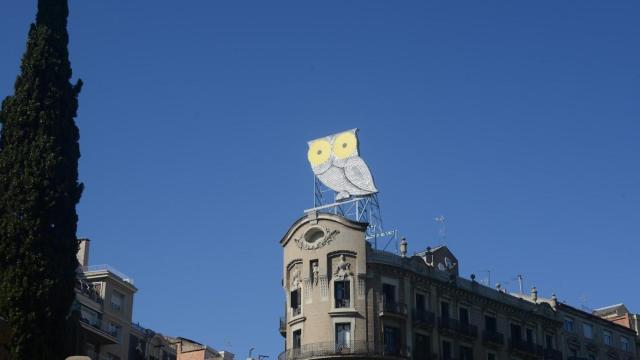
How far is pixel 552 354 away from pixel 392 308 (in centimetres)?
1954

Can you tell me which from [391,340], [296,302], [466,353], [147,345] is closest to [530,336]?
[466,353]

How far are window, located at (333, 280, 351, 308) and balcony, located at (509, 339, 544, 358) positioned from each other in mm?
16858

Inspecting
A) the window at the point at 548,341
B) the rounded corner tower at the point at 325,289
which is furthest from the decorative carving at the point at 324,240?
the window at the point at 548,341

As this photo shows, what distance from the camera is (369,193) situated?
3425 inches

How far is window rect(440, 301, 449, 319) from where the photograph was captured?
288 feet

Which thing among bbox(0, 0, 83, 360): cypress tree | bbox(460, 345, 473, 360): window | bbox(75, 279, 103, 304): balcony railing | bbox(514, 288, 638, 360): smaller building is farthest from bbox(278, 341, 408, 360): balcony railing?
bbox(0, 0, 83, 360): cypress tree

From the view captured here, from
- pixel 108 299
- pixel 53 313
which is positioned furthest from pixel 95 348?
pixel 53 313

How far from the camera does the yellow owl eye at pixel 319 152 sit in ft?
299

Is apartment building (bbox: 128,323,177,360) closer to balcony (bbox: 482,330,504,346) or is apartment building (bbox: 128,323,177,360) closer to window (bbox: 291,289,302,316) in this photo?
window (bbox: 291,289,302,316)

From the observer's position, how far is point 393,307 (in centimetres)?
8331

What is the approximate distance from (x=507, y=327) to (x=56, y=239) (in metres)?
47.0

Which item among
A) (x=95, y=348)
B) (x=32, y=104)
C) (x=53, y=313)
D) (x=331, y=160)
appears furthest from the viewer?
(x=331, y=160)

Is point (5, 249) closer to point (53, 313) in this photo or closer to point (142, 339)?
point (53, 313)

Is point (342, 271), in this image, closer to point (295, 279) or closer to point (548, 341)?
point (295, 279)
